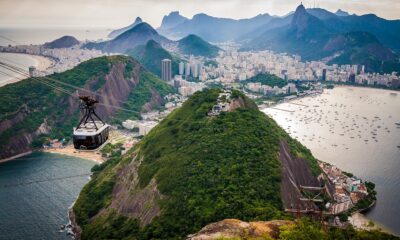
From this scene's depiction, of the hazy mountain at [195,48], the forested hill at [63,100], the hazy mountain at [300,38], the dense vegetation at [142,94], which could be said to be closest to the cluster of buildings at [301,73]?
the hazy mountain at [195,48]

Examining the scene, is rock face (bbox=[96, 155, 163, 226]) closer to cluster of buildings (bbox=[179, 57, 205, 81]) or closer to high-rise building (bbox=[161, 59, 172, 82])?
high-rise building (bbox=[161, 59, 172, 82])

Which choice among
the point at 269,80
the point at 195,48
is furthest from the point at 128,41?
the point at 269,80

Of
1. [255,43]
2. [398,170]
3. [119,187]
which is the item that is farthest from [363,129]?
[255,43]

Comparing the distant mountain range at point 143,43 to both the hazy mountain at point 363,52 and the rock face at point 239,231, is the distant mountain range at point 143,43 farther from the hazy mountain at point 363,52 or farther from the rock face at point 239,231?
the rock face at point 239,231

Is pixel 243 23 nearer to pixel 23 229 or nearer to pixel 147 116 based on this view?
pixel 147 116

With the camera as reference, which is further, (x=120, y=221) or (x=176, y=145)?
(x=176, y=145)

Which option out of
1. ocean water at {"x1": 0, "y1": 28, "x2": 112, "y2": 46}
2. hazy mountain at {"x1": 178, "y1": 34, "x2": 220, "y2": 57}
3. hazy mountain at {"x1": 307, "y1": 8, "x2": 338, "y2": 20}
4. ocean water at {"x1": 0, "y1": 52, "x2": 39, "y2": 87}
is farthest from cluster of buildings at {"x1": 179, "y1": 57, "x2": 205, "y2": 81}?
hazy mountain at {"x1": 307, "y1": 8, "x2": 338, "y2": 20}

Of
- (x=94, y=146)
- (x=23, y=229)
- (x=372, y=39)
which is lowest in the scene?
(x=23, y=229)
